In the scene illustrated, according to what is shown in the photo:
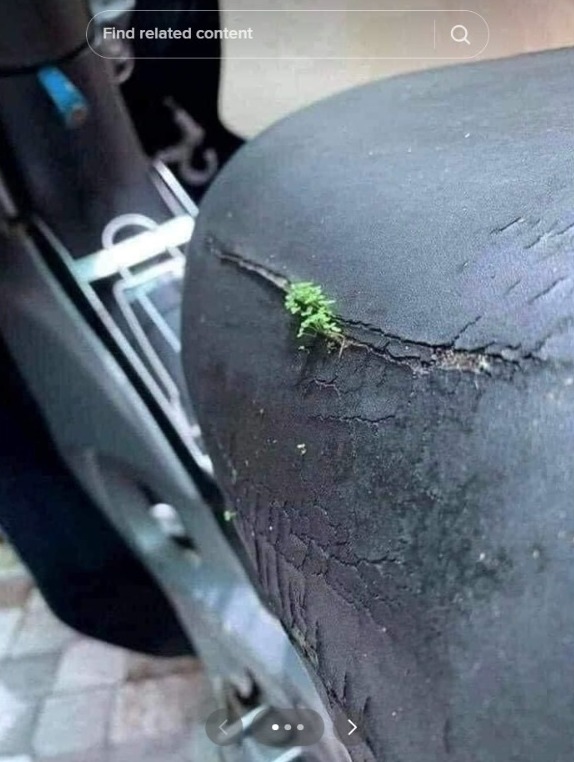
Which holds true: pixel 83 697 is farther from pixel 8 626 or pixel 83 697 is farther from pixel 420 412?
pixel 420 412

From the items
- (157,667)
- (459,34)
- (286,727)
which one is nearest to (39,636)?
(157,667)

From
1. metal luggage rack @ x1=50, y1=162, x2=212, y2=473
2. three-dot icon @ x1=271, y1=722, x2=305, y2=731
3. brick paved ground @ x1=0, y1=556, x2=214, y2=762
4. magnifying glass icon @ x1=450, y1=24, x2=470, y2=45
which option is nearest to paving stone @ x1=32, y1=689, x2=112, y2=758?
brick paved ground @ x1=0, y1=556, x2=214, y2=762

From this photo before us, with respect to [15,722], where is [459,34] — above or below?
above

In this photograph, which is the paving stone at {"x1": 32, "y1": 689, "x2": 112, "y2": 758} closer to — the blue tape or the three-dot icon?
the three-dot icon

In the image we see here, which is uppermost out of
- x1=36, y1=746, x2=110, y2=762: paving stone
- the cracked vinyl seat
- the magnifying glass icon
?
the magnifying glass icon

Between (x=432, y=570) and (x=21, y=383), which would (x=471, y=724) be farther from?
(x=21, y=383)

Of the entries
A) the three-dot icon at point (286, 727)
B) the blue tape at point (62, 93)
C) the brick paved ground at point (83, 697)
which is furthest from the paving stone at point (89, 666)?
the blue tape at point (62, 93)

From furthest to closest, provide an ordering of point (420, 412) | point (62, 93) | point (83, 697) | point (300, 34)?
point (83, 697), point (300, 34), point (62, 93), point (420, 412)

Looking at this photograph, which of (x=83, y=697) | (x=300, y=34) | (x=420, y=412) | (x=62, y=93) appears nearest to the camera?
(x=420, y=412)
